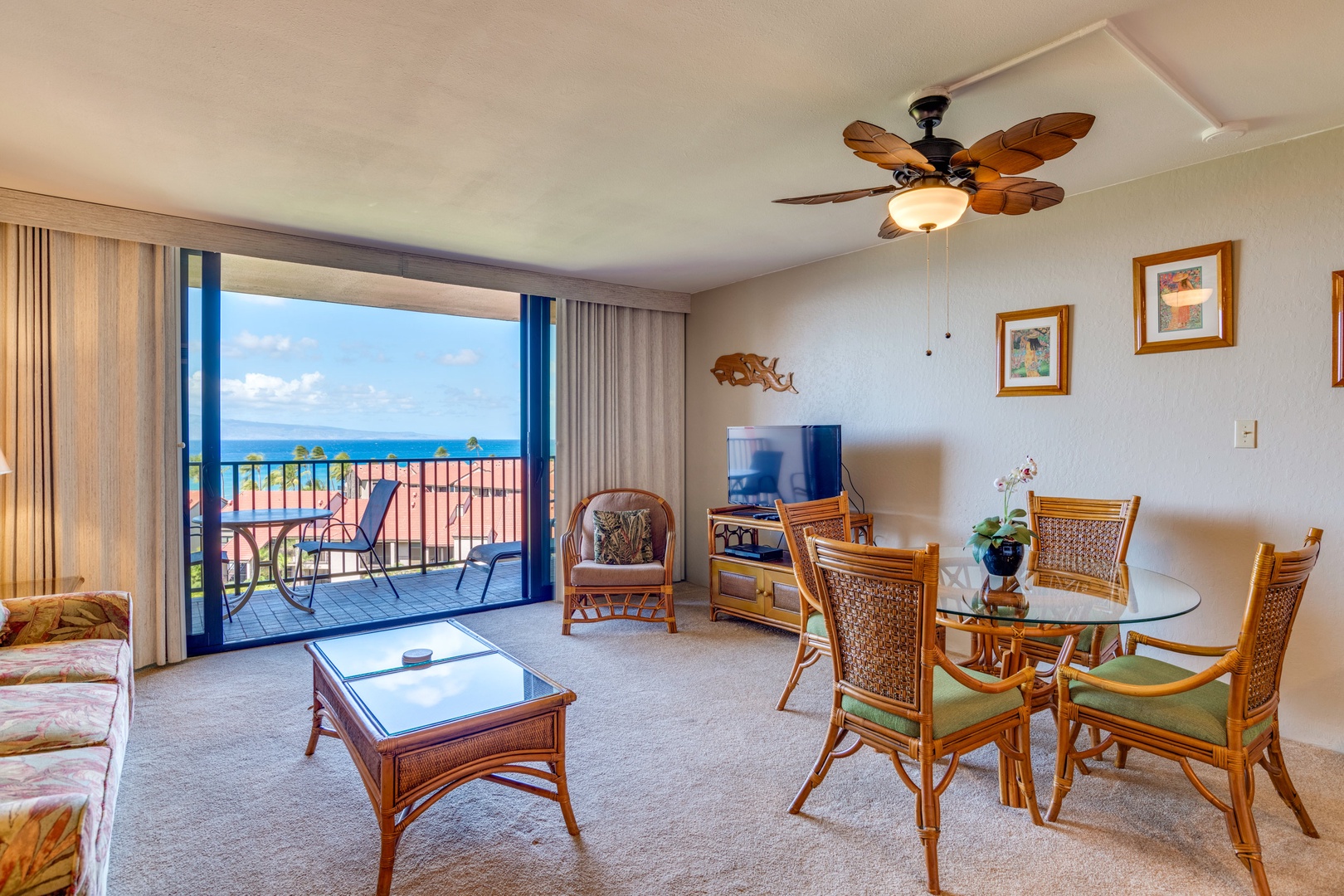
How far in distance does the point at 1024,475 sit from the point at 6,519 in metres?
4.64

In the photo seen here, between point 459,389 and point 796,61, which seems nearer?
point 796,61

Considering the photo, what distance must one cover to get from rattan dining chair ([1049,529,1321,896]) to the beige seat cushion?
2578 mm

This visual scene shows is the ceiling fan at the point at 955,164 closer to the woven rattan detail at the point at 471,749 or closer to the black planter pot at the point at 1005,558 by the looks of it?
the black planter pot at the point at 1005,558

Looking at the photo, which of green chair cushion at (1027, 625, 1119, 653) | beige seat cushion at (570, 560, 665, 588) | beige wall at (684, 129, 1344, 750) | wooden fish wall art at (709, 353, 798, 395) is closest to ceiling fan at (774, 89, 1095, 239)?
beige wall at (684, 129, 1344, 750)

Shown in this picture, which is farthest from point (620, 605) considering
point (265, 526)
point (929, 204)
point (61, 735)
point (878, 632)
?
point (929, 204)

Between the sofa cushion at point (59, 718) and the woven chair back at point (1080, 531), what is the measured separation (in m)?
3.38

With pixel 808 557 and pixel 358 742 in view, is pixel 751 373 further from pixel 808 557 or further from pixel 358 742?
pixel 358 742

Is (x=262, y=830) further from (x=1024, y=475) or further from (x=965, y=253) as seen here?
(x=965, y=253)

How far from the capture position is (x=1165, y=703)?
2031mm

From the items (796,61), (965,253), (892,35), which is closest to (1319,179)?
(965,253)

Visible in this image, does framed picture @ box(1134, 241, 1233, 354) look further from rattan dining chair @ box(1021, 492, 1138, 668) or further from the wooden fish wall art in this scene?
the wooden fish wall art

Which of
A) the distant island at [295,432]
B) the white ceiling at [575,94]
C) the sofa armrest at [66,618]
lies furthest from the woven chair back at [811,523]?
the distant island at [295,432]

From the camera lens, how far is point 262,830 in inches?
85.1

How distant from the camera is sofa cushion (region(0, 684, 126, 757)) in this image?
73.4 inches
